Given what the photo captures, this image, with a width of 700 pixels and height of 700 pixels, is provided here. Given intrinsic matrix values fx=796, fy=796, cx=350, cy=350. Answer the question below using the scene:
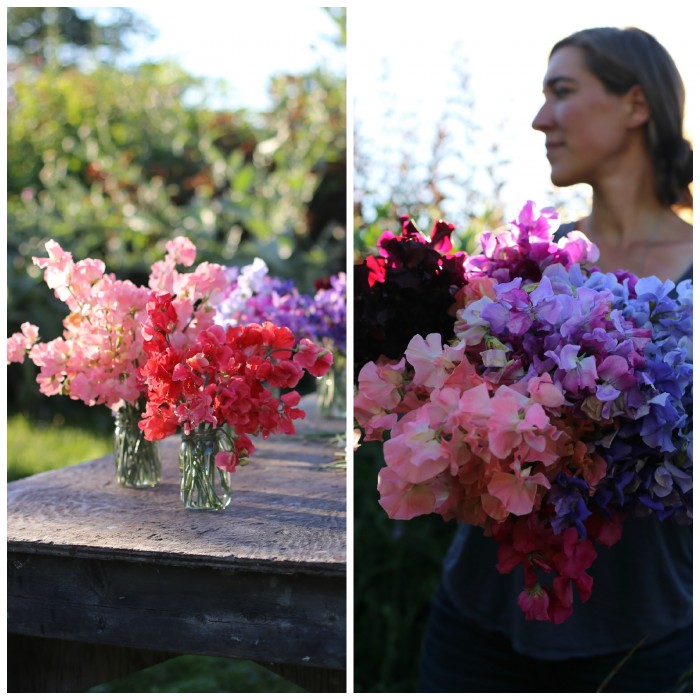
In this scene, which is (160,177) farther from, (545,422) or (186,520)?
(545,422)

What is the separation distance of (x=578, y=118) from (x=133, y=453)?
86 cm

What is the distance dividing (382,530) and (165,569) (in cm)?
127

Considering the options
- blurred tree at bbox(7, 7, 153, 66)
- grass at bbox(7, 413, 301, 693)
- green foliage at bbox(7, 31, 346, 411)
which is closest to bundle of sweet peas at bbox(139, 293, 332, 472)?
grass at bbox(7, 413, 301, 693)

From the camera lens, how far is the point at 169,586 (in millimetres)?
1025

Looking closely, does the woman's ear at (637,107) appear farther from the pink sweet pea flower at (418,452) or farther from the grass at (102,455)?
the grass at (102,455)

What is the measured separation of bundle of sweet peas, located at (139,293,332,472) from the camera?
1006mm

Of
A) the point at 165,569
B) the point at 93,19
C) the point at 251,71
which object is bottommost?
the point at 165,569

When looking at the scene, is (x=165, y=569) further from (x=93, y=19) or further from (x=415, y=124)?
(x=93, y=19)

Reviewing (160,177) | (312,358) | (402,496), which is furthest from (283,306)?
(160,177)

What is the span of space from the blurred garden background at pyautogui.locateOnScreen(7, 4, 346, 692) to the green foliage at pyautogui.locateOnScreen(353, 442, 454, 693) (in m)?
1.60

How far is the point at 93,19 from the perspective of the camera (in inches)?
189

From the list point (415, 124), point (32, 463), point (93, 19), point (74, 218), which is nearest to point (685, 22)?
point (415, 124)

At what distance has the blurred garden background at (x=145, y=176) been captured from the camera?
370 cm

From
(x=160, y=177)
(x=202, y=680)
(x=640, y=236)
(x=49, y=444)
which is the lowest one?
(x=202, y=680)
